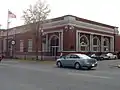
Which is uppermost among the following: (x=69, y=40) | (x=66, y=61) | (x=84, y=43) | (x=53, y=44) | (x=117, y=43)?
(x=69, y=40)

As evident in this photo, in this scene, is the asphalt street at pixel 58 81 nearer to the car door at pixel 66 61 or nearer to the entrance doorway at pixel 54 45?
the car door at pixel 66 61

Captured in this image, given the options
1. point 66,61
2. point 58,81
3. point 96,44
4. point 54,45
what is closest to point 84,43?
point 96,44

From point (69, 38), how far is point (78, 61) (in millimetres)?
20769

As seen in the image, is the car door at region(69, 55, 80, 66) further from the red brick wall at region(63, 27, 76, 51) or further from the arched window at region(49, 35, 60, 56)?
the arched window at region(49, 35, 60, 56)

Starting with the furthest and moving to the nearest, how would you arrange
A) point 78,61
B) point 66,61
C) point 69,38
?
point 69,38 → point 66,61 → point 78,61

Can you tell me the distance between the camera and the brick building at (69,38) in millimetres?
45375

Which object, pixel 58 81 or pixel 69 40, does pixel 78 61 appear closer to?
pixel 58 81

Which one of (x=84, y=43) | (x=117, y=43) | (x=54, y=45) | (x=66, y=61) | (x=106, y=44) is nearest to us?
(x=66, y=61)

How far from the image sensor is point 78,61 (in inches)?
963

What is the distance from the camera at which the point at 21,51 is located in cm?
5925

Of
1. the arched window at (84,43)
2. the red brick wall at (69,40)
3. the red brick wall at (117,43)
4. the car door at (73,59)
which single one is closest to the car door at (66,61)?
the car door at (73,59)

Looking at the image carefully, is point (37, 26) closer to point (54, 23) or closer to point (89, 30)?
point (54, 23)

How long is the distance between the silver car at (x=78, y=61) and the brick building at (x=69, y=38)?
61.3ft

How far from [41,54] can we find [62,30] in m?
7.34
